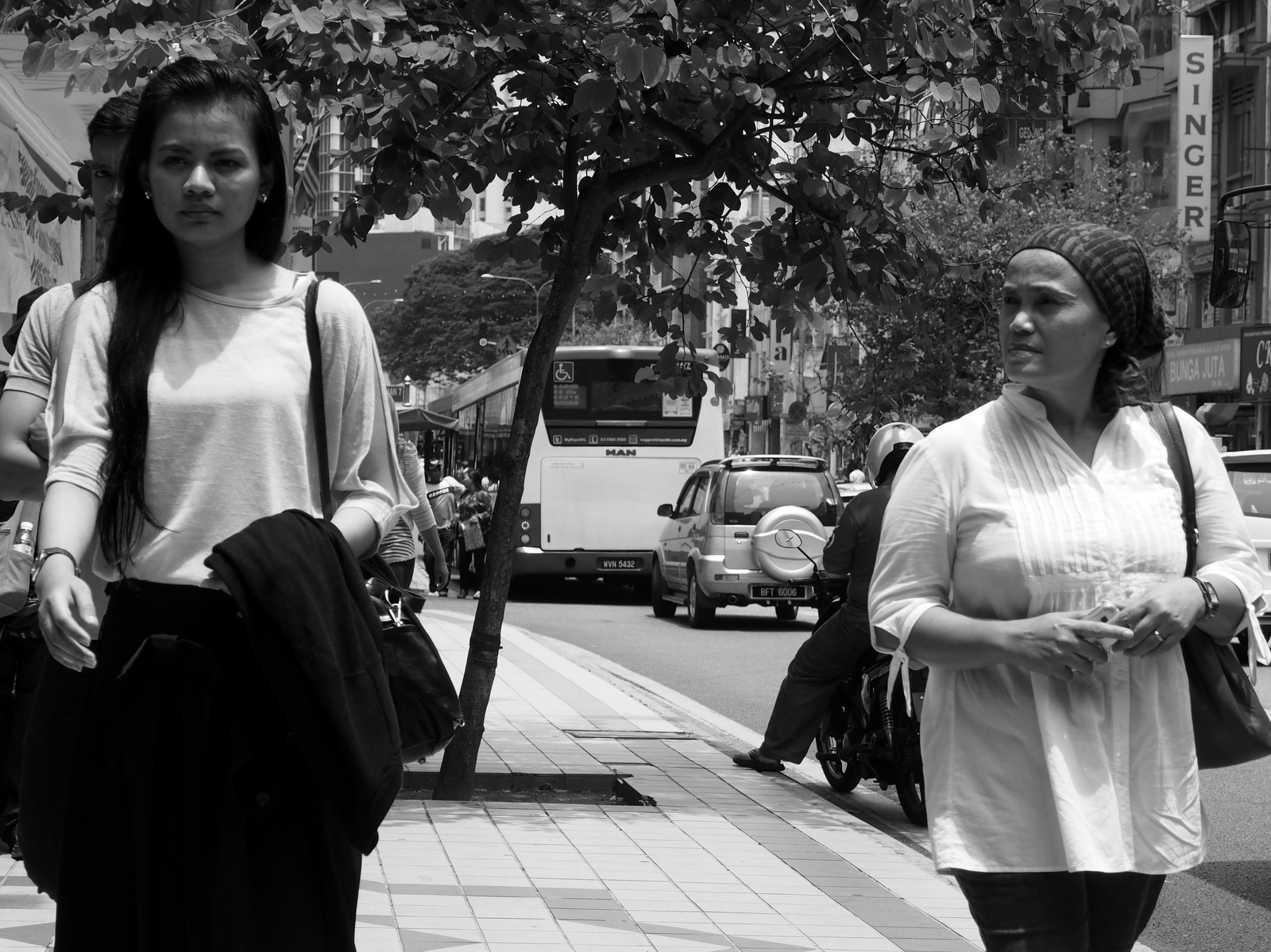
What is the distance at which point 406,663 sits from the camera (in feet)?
9.63

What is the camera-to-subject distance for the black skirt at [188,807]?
2.78 m

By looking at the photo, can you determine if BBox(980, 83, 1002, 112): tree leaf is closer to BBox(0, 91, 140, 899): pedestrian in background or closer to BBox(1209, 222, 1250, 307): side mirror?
BBox(0, 91, 140, 899): pedestrian in background

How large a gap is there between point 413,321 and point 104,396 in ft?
260

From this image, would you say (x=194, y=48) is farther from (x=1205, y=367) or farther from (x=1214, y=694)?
(x=1205, y=367)

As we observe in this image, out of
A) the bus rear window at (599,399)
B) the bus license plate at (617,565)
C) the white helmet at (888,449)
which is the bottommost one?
the bus license plate at (617,565)

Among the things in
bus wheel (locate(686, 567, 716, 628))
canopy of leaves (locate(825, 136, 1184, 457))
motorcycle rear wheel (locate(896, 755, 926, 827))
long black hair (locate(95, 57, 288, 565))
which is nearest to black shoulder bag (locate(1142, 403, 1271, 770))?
long black hair (locate(95, 57, 288, 565))

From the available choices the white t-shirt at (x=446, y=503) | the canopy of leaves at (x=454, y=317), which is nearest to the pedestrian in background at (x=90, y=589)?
the white t-shirt at (x=446, y=503)

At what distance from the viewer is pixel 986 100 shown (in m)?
7.18

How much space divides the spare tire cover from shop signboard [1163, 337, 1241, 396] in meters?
26.0

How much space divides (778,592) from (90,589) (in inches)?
712

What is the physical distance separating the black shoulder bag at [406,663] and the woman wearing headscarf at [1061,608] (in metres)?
0.82

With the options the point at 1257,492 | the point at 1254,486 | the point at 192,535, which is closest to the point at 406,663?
the point at 192,535

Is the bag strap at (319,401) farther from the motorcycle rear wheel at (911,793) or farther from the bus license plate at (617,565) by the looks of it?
the bus license plate at (617,565)

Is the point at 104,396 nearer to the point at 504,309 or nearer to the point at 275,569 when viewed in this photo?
the point at 275,569
